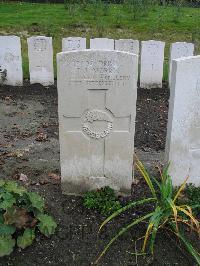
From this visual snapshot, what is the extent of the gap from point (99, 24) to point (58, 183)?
8.97m

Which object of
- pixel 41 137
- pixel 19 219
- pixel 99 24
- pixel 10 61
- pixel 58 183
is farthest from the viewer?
pixel 99 24

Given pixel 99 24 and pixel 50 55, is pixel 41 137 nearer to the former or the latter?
pixel 50 55

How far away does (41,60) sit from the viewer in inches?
320

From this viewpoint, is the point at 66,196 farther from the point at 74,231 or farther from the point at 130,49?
the point at 130,49

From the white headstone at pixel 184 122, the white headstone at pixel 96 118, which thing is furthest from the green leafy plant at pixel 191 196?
the white headstone at pixel 96 118

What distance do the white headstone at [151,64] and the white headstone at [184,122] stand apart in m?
4.23

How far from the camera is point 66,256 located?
135 inches

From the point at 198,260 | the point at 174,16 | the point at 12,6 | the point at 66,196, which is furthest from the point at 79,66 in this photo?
the point at 12,6

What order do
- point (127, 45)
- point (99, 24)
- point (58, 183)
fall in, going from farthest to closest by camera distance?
1. point (99, 24)
2. point (127, 45)
3. point (58, 183)

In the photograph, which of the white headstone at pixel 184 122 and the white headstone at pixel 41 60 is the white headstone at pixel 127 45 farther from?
the white headstone at pixel 184 122

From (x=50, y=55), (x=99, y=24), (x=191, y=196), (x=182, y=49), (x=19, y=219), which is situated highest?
(x=99, y=24)

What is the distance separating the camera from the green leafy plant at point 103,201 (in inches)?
152

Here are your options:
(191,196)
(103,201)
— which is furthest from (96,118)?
(191,196)

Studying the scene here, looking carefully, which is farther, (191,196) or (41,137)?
(41,137)
